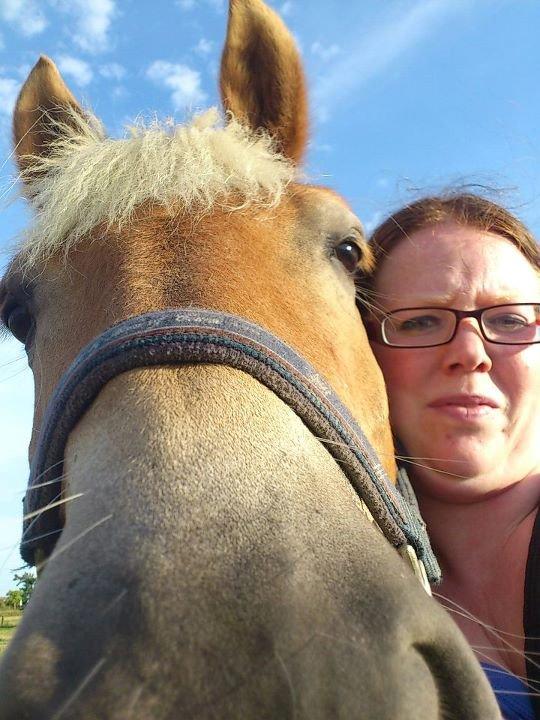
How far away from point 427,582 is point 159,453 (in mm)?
1107

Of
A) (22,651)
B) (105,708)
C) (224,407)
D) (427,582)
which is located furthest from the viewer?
(427,582)

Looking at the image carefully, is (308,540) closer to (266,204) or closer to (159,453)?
(159,453)

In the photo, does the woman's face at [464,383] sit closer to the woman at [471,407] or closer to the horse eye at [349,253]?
the woman at [471,407]

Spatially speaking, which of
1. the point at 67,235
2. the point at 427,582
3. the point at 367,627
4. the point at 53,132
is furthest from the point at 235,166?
the point at 367,627

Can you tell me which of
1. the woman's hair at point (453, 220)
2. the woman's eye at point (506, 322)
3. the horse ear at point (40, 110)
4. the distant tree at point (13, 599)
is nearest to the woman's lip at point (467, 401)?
the woman's eye at point (506, 322)

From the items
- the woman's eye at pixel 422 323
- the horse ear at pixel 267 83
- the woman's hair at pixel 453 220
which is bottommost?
the woman's eye at pixel 422 323

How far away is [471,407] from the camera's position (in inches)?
102

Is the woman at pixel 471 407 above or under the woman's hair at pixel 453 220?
under

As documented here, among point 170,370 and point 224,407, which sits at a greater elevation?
point 170,370

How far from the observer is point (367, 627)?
1.14 meters

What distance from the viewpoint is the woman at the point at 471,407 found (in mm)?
2562

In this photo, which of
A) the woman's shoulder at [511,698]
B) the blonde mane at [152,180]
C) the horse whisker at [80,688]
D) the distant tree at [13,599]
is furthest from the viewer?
the distant tree at [13,599]

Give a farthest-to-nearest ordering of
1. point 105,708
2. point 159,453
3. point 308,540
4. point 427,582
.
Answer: point 427,582 < point 159,453 < point 308,540 < point 105,708

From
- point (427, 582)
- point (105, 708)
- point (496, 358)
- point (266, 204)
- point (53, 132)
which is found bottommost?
point (427, 582)
